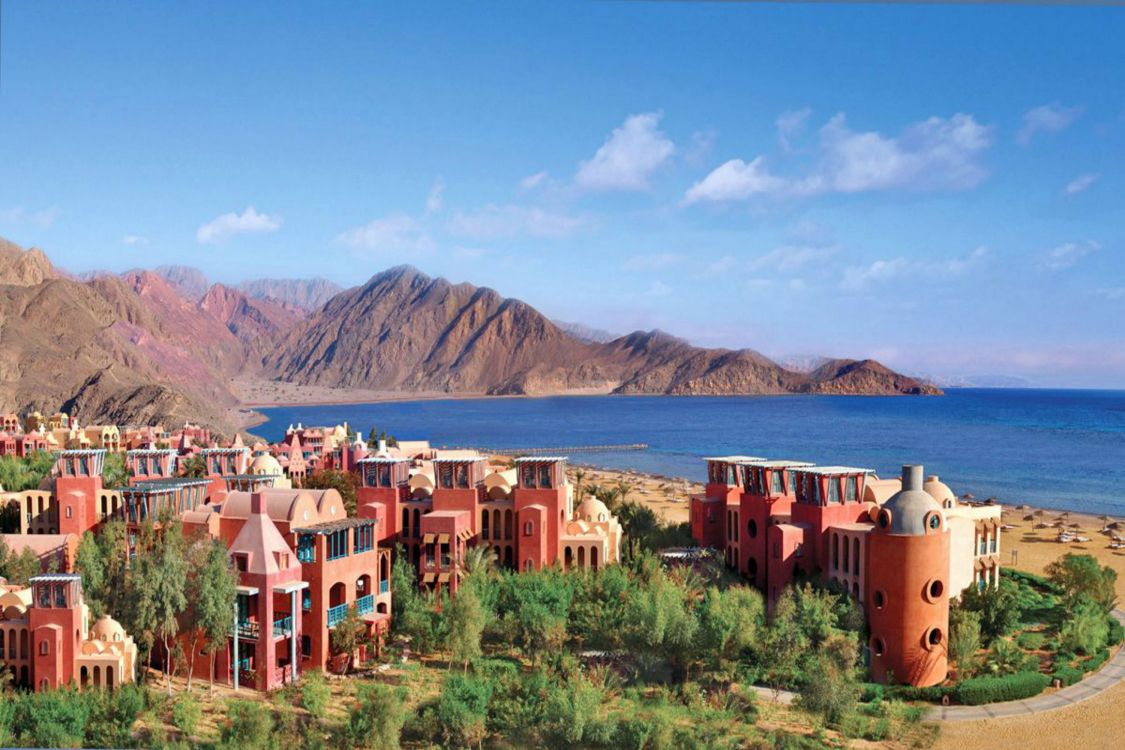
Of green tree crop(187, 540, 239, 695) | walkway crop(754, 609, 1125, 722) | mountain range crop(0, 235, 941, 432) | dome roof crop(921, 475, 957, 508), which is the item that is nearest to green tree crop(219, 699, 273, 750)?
green tree crop(187, 540, 239, 695)

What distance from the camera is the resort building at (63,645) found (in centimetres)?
1012

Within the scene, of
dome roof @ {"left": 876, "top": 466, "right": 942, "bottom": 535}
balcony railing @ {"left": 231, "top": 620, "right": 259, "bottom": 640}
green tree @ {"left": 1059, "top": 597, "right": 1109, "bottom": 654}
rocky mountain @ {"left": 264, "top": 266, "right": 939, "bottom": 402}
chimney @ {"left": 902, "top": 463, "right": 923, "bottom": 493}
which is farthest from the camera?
rocky mountain @ {"left": 264, "top": 266, "right": 939, "bottom": 402}

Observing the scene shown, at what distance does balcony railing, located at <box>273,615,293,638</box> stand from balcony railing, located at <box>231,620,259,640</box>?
213mm

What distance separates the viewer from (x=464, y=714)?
908 centimetres

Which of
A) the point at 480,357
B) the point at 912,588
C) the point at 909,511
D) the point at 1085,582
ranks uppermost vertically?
the point at 480,357

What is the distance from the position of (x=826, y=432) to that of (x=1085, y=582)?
47.1 meters

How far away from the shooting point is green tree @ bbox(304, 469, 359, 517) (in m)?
18.8

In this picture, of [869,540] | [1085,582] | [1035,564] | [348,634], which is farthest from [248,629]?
[1035,564]

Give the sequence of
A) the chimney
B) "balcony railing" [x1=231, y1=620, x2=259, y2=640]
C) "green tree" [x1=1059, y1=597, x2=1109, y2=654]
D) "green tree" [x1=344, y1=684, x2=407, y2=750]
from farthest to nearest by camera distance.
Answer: "green tree" [x1=1059, y1=597, x2=1109, y2=654] → the chimney → "balcony railing" [x1=231, y1=620, x2=259, y2=640] → "green tree" [x1=344, y1=684, x2=407, y2=750]

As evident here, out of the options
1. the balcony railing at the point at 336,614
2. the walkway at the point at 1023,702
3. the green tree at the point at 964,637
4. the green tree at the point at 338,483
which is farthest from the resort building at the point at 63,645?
the green tree at the point at 964,637

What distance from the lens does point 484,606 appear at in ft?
40.4

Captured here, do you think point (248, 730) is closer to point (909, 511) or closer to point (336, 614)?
point (336, 614)

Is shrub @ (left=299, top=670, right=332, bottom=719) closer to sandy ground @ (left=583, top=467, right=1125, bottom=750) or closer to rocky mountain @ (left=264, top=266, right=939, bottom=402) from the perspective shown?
sandy ground @ (left=583, top=467, right=1125, bottom=750)

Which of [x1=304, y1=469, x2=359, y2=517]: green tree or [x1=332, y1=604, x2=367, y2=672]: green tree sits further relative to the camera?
[x1=304, y1=469, x2=359, y2=517]: green tree
